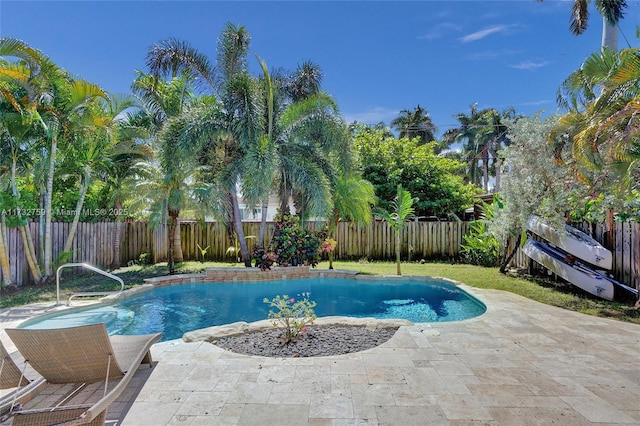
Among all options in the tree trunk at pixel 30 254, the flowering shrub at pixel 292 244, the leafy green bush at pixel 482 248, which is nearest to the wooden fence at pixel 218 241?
the tree trunk at pixel 30 254

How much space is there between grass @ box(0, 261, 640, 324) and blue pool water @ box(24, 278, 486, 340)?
3.23ft

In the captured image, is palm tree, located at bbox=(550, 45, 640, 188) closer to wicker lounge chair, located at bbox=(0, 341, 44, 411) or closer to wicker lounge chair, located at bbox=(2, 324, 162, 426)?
wicker lounge chair, located at bbox=(2, 324, 162, 426)

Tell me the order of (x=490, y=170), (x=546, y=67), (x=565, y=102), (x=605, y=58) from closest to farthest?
(x=605, y=58)
(x=565, y=102)
(x=546, y=67)
(x=490, y=170)

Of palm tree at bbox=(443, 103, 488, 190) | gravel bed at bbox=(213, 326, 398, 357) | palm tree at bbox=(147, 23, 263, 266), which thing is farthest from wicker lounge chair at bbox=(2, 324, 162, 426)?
palm tree at bbox=(443, 103, 488, 190)

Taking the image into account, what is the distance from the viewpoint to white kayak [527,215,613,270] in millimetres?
7082

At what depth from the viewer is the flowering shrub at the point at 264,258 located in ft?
34.0

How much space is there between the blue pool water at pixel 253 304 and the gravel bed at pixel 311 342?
1.82 metres

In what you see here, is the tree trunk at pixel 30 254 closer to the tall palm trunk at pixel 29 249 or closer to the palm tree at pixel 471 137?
the tall palm trunk at pixel 29 249

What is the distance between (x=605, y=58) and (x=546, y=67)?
760cm

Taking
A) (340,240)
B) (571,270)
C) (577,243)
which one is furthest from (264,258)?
(577,243)

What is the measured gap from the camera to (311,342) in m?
4.64

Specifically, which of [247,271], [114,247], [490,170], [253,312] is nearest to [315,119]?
[247,271]

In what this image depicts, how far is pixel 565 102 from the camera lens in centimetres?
895

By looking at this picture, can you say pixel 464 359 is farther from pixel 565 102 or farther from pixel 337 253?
pixel 337 253
